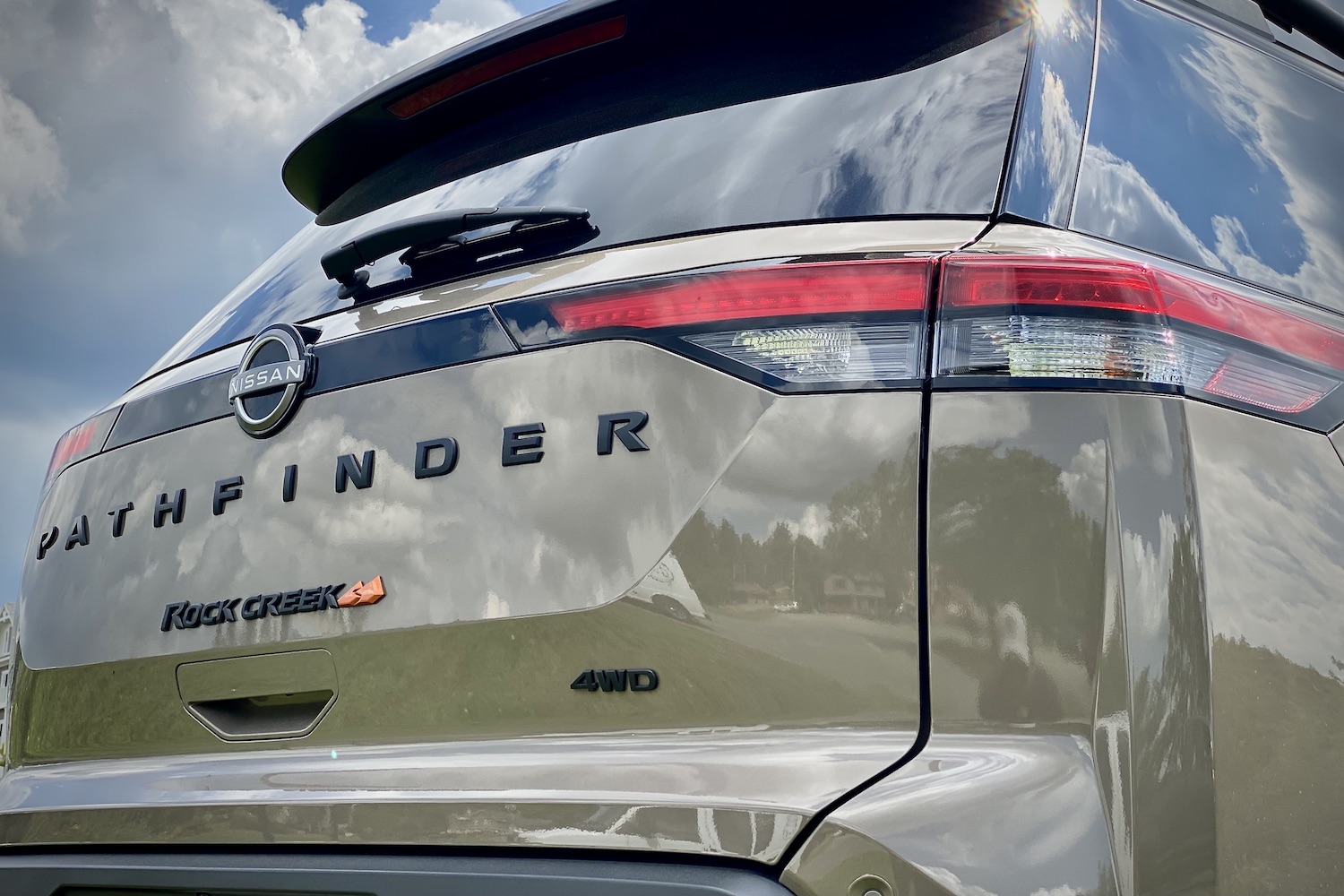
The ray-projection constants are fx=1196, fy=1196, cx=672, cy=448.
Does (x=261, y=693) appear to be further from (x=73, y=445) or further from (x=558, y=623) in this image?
(x=73, y=445)

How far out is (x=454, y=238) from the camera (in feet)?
5.94

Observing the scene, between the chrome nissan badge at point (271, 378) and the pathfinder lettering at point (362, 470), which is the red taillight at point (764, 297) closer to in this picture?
the pathfinder lettering at point (362, 470)

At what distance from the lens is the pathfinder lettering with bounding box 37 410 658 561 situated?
1.47m

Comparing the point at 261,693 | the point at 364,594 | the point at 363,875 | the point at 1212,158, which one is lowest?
the point at 363,875

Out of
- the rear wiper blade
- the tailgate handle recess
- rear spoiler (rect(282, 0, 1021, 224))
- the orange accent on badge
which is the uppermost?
the rear wiper blade

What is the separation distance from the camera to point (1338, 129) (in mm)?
2121

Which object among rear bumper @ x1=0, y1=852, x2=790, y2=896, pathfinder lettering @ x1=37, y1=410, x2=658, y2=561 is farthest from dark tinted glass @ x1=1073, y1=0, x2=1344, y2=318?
rear bumper @ x1=0, y1=852, x2=790, y2=896

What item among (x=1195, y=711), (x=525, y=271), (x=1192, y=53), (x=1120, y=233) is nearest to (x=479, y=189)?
(x=525, y=271)

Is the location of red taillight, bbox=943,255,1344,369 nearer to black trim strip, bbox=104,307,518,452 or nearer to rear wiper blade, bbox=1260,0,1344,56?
black trim strip, bbox=104,307,518,452

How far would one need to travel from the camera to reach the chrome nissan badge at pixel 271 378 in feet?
5.90

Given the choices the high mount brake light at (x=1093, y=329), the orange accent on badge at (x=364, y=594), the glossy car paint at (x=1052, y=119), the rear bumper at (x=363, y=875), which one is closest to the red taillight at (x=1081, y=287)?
the high mount brake light at (x=1093, y=329)

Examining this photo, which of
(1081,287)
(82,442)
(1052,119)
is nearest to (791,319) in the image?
(1081,287)

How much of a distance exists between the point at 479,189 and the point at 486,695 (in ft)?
2.80

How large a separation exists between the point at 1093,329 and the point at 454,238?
948 mm
